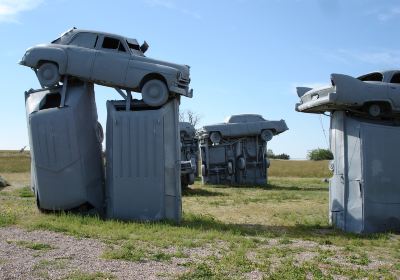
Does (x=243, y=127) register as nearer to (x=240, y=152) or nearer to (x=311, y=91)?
(x=240, y=152)

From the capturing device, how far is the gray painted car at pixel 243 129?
28594mm

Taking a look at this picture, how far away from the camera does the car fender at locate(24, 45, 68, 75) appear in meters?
13.1

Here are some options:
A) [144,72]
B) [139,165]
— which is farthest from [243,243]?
[144,72]

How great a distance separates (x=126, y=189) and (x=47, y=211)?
226 cm

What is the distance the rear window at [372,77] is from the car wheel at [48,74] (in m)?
7.38

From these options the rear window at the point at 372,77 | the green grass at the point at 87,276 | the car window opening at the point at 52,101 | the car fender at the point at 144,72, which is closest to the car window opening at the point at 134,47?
the car fender at the point at 144,72

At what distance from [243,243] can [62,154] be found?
211 inches

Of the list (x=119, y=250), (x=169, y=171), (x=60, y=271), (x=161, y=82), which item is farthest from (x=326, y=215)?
(x=60, y=271)

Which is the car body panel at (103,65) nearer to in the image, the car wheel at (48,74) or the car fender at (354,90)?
the car wheel at (48,74)

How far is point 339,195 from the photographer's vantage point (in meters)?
12.9

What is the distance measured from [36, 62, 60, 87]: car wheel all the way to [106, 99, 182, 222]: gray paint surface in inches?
65.7

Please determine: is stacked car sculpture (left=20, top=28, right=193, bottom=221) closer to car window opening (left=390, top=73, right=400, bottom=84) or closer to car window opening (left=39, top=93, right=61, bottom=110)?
car window opening (left=39, top=93, right=61, bottom=110)

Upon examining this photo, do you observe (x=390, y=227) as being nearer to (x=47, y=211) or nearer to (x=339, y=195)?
(x=339, y=195)

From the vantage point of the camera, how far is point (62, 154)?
13008 mm
